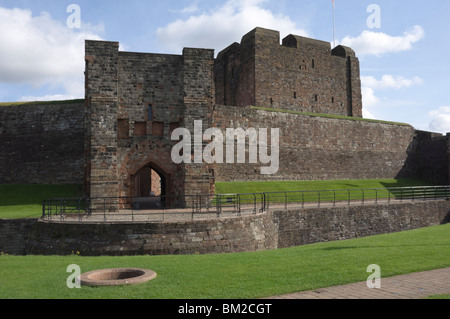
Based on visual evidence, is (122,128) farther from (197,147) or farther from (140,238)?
(140,238)

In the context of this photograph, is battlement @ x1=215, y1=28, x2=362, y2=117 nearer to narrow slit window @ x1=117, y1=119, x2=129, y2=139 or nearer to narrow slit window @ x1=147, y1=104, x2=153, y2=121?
narrow slit window @ x1=147, y1=104, x2=153, y2=121

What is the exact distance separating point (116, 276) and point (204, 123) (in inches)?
463

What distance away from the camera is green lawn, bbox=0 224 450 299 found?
646 cm

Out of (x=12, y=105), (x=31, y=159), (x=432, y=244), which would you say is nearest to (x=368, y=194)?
(x=432, y=244)

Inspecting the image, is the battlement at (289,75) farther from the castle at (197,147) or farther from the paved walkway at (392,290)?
the paved walkway at (392,290)

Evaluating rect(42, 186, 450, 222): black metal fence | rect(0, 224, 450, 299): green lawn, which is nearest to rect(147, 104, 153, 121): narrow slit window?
rect(42, 186, 450, 222): black metal fence

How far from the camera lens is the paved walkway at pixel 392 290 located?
236 inches

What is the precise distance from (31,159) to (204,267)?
705 inches

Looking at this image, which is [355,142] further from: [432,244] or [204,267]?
[204,267]

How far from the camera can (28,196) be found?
19.8 metres

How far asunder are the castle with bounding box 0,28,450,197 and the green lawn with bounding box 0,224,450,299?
880 centimetres

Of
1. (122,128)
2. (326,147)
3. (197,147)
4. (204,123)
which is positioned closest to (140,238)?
(197,147)

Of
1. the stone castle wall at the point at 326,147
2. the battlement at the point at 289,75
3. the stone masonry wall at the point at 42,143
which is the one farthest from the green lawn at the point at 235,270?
the battlement at the point at 289,75

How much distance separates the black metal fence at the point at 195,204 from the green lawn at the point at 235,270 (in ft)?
14.0
